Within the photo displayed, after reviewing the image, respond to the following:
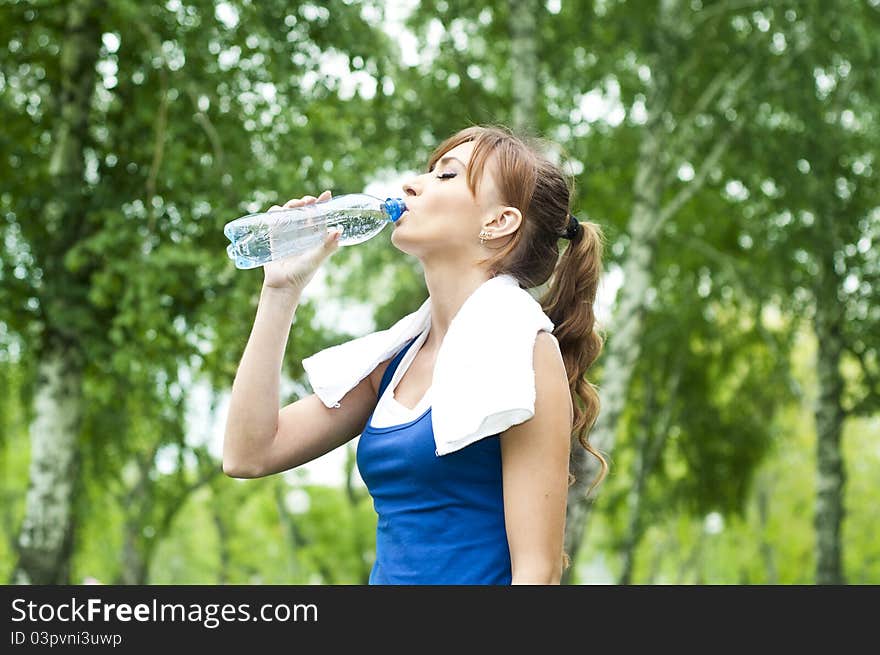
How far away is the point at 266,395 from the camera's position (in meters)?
2.59

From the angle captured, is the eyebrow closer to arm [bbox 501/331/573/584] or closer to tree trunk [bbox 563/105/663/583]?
arm [bbox 501/331/573/584]

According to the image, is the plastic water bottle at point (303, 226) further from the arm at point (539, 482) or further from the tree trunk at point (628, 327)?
the tree trunk at point (628, 327)

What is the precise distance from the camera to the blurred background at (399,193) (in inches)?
310

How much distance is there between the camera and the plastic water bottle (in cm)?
272

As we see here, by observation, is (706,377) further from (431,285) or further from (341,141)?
(431,285)

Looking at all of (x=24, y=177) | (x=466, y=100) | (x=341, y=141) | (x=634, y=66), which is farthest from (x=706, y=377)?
(x=24, y=177)

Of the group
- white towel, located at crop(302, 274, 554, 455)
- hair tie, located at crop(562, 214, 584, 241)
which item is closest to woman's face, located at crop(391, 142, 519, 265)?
white towel, located at crop(302, 274, 554, 455)

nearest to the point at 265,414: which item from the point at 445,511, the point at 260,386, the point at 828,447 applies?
the point at 260,386

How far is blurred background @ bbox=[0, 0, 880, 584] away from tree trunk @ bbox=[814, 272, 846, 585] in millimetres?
34

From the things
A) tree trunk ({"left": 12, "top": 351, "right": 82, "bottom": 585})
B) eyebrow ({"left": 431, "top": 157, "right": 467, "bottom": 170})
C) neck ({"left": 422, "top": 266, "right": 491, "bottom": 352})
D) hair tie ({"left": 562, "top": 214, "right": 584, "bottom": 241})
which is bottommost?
neck ({"left": 422, "top": 266, "right": 491, "bottom": 352})

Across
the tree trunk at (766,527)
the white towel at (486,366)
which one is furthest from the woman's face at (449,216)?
the tree trunk at (766,527)
